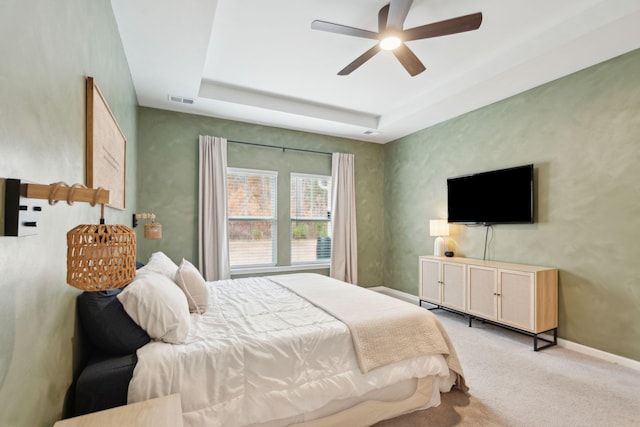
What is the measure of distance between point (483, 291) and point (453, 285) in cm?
43

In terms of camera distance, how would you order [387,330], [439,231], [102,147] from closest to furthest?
[102,147]
[387,330]
[439,231]

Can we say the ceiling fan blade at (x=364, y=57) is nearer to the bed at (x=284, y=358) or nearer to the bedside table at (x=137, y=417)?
the bed at (x=284, y=358)

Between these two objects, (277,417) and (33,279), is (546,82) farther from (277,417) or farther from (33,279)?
(33,279)

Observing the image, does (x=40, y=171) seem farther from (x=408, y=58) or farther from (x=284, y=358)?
(x=408, y=58)

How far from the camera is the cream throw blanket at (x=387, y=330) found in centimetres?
185

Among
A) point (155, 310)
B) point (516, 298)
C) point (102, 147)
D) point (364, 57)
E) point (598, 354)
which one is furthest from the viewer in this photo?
point (516, 298)

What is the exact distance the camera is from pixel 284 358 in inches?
65.1

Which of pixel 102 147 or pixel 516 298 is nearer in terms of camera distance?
pixel 102 147

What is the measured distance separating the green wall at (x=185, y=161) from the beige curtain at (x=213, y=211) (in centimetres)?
13

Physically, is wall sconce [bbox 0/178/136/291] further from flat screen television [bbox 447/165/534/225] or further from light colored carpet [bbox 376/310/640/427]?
flat screen television [bbox 447/165/534/225]

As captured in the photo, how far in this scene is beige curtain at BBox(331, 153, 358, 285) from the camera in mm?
5117

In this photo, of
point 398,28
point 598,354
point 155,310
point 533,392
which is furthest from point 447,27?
point 598,354

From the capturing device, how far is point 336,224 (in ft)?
16.8

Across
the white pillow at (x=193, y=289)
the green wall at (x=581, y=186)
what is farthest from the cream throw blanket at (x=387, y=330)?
the green wall at (x=581, y=186)
